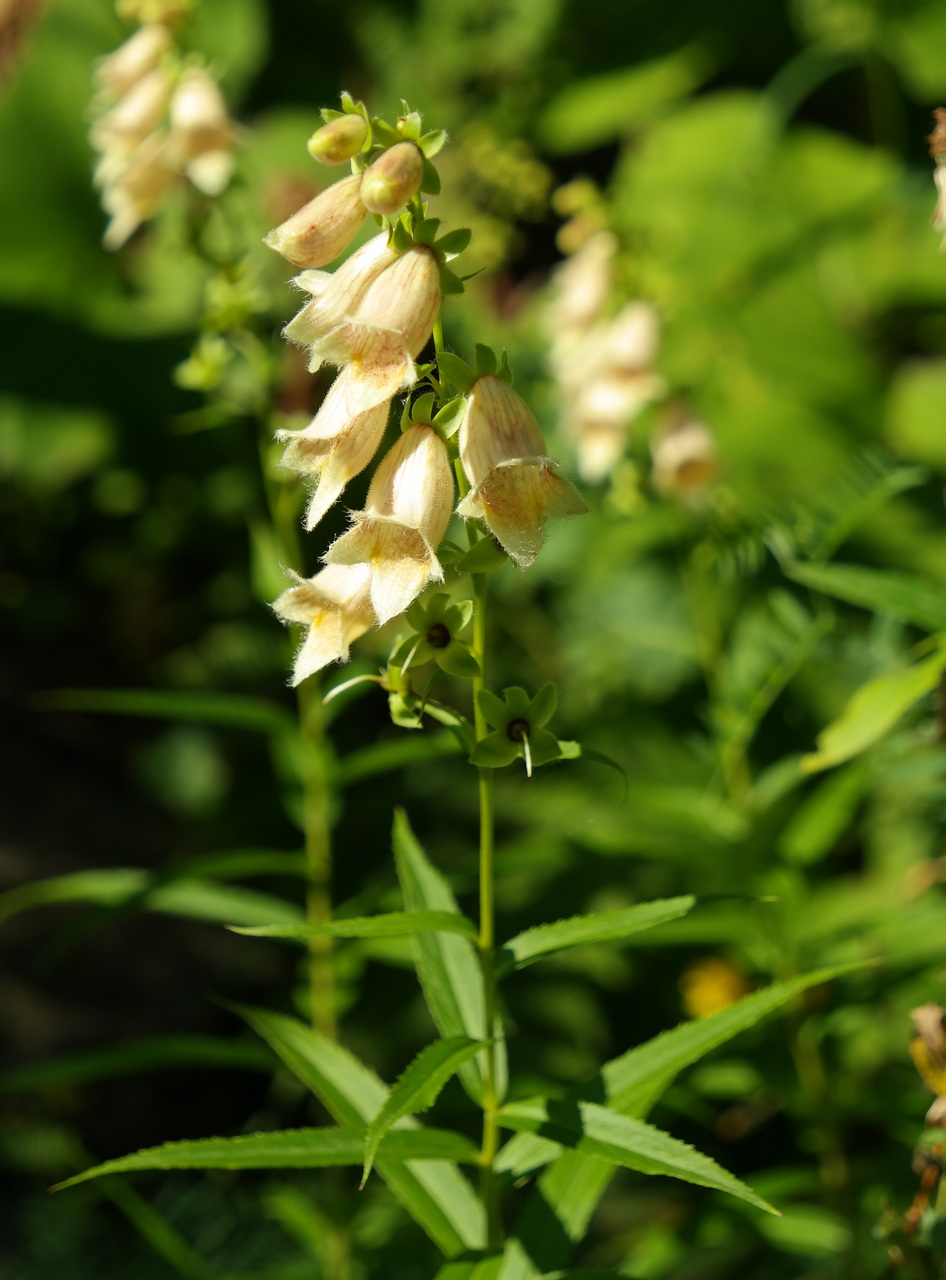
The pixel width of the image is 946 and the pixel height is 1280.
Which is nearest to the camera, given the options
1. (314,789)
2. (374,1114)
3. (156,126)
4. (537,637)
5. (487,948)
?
(487,948)

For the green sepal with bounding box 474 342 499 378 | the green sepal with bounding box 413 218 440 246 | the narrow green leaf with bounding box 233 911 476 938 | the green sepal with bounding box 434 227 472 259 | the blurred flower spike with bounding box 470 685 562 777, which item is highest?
the green sepal with bounding box 413 218 440 246

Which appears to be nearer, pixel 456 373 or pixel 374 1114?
Result: pixel 456 373

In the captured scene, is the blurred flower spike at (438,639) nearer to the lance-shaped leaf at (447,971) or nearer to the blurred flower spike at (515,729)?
the blurred flower spike at (515,729)

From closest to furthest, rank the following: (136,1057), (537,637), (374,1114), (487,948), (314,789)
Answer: (487,948) → (374,1114) → (136,1057) → (314,789) → (537,637)

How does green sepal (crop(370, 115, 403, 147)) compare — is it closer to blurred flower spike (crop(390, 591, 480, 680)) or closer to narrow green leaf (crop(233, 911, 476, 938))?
blurred flower spike (crop(390, 591, 480, 680))

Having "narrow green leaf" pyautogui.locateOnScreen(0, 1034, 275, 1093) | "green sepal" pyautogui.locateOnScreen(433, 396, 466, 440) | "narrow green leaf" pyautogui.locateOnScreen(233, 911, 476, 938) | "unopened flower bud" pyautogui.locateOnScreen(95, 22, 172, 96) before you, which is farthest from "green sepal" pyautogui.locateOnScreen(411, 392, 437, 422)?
"unopened flower bud" pyautogui.locateOnScreen(95, 22, 172, 96)

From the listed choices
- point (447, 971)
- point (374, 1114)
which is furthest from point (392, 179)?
point (374, 1114)

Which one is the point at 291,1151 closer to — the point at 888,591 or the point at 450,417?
the point at 450,417
